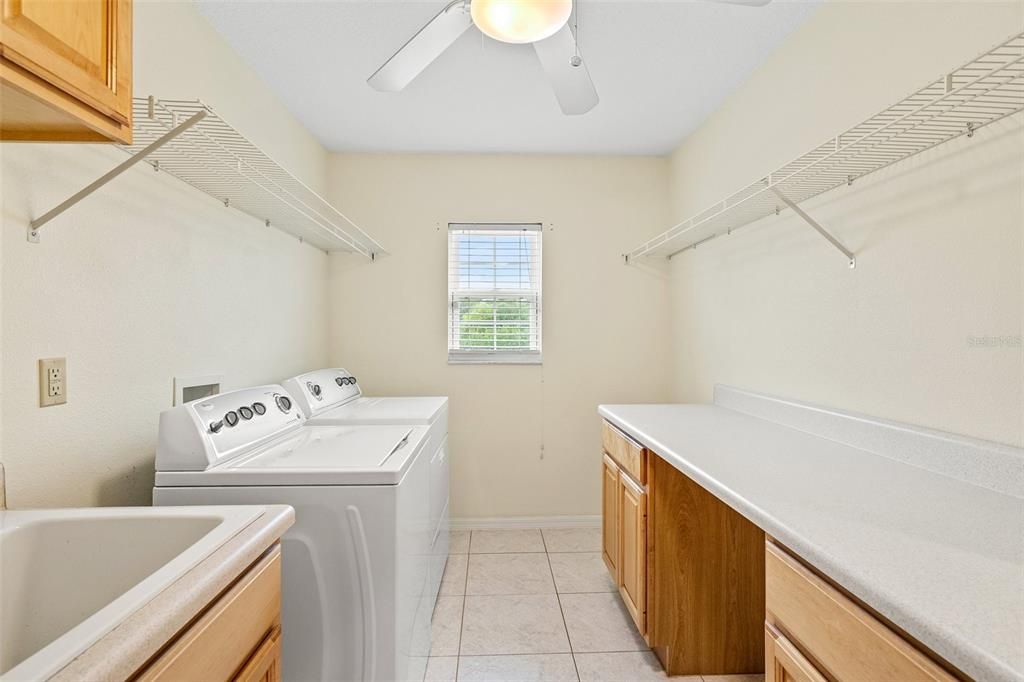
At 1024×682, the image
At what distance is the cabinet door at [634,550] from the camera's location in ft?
6.26

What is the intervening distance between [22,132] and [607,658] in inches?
91.9

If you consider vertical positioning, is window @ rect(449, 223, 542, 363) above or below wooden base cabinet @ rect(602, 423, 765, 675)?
above

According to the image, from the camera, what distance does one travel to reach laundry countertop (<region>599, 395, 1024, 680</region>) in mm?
643

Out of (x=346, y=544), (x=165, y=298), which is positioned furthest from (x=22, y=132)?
(x=346, y=544)

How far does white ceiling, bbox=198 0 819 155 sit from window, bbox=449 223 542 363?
1.86 ft

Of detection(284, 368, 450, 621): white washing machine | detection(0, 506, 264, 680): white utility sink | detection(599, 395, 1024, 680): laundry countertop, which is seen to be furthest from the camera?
detection(284, 368, 450, 621): white washing machine

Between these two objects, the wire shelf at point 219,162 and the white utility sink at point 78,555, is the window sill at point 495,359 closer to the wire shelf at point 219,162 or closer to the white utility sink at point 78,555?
the wire shelf at point 219,162

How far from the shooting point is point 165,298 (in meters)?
1.66

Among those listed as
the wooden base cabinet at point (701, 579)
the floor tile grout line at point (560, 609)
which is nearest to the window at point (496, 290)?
the floor tile grout line at point (560, 609)

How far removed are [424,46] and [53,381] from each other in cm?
143

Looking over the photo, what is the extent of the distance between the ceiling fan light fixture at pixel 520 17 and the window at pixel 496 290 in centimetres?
189

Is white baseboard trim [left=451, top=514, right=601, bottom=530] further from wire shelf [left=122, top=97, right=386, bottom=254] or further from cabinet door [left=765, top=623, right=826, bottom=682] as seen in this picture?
cabinet door [left=765, top=623, right=826, bottom=682]

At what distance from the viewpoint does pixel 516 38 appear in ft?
4.58

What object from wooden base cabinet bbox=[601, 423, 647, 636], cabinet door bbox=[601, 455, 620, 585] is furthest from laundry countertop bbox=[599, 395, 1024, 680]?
cabinet door bbox=[601, 455, 620, 585]
